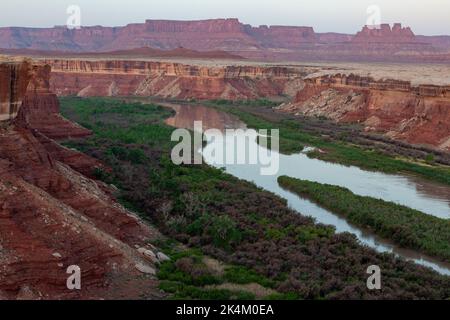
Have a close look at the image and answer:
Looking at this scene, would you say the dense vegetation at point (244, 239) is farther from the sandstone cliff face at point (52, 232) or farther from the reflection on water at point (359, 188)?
the reflection on water at point (359, 188)

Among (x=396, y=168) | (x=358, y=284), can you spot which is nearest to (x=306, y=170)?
(x=396, y=168)

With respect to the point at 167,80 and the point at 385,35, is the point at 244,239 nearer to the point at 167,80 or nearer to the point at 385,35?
the point at 167,80

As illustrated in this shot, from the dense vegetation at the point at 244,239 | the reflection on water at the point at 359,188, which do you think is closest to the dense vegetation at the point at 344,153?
the reflection on water at the point at 359,188

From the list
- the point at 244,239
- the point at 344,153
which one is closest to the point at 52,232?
the point at 244,239

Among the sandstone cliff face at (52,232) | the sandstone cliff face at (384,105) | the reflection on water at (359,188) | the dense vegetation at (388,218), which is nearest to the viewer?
the sandstone cliff face at (52,232)

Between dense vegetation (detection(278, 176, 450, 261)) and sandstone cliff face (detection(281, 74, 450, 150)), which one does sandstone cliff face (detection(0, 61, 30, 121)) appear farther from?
sandstone cliff face (detection(281, 74, 450, 150))
